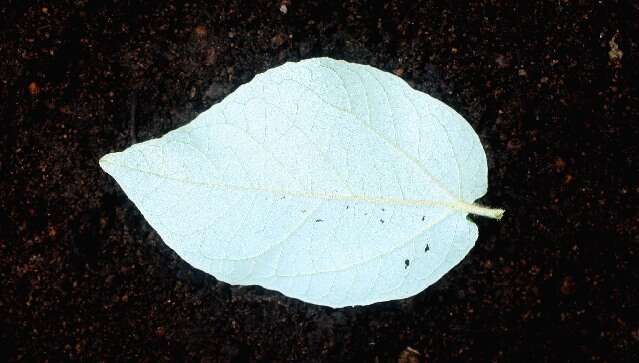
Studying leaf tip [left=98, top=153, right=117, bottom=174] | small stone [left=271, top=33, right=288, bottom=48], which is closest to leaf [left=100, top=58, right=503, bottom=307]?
leaf tip [left=98, top=153, right=117, bottom=174]

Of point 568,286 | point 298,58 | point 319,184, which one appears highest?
point 298,58

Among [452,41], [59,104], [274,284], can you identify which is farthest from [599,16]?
[59,104]

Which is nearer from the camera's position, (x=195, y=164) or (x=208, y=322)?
(x=195, y=164)

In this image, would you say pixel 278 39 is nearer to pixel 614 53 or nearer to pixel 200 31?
pixel 200 31

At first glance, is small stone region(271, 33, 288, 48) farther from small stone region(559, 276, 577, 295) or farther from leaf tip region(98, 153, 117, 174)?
small stone region(559, 276, 577, 295)

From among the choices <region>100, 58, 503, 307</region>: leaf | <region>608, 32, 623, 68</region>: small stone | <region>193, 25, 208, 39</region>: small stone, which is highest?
<region>608, 32, 623, 68</region>: small stone

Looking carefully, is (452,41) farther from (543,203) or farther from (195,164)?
(195,164)

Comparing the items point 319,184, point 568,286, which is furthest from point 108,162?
point 568,286
